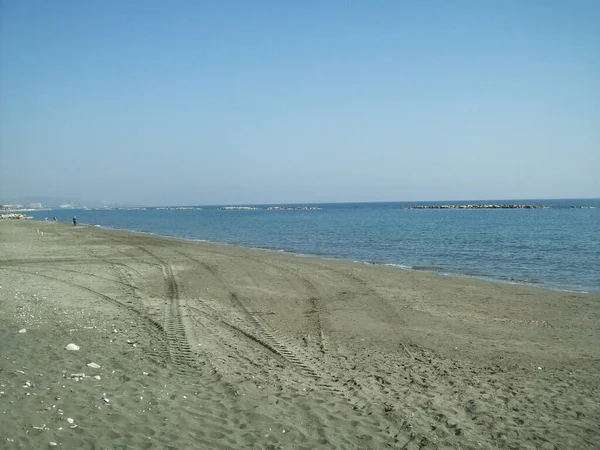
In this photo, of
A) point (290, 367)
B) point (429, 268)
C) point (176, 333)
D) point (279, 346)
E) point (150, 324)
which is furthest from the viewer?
point (429, 268)

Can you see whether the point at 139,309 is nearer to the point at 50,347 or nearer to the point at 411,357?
the point at 50,347

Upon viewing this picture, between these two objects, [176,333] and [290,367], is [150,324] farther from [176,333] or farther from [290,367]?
[290,367]

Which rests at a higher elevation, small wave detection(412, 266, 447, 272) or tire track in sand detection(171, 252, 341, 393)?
tire track in sand detection(171, 252, 341, 393)

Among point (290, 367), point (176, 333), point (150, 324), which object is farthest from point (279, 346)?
point (150, 324)

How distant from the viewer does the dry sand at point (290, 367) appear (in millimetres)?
5617

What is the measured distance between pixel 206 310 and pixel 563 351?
836cm

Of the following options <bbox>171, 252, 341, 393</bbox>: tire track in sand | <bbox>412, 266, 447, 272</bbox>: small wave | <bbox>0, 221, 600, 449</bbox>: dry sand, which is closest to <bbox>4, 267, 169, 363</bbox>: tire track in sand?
<bbox>0, 221, 600, 449</bbox>: dry sand

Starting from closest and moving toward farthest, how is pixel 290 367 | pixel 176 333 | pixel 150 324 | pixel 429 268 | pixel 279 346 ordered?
pixel 290 367
pixel 279 346
pixel 176 333
pixel 150 324
pixel 429 268

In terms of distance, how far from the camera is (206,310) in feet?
39.9

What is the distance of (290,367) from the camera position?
8.07m

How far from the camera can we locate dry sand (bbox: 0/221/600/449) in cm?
562

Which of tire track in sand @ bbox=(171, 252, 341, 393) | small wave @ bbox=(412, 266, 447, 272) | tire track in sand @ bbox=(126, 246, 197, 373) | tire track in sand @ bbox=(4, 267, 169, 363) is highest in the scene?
tire track in sand @ bbox=(4, 267, 169, 363)

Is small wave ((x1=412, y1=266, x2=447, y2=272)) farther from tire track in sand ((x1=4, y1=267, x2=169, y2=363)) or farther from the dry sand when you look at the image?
tire track in sand ((x1=4, y1=267, x2=169, y2=363))

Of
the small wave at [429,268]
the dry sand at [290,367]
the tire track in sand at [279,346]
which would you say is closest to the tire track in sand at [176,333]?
the dry sand at [290,367]
